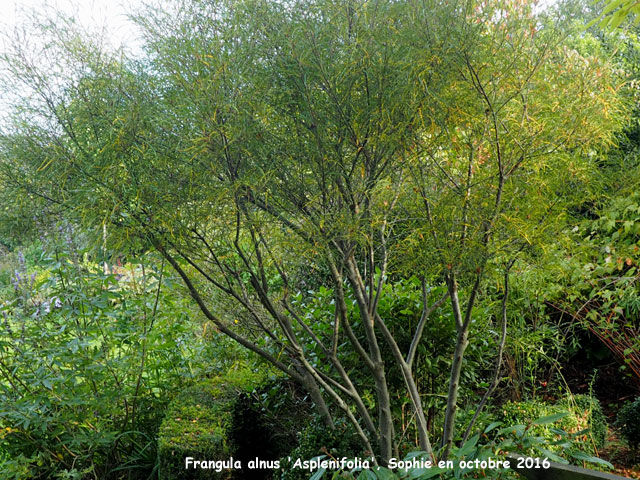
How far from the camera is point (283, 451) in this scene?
138 inches

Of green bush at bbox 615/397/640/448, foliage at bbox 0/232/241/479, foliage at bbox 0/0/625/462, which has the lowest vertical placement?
green bush at bbox 615/397/640/448

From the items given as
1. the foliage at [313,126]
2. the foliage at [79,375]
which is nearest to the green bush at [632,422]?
the foliage at [313,126]

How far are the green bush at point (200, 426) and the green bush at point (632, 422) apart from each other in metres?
2.36

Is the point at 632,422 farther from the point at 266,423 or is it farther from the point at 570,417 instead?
the point at 266,423

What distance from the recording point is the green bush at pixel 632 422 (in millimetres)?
3506

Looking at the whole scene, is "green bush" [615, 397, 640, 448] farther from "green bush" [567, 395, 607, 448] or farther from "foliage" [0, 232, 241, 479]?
"foliage" [0, 232, 241, 479]

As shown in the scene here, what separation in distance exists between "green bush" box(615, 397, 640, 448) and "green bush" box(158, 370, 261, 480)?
2362mm

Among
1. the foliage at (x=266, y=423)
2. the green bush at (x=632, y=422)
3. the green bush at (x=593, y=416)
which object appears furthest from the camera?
the green bush at (x=593, y=416)

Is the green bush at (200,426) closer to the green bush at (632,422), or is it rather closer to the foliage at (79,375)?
the foliage at (79,375)

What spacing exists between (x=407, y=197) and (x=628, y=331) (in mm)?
3224

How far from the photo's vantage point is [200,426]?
117 inches

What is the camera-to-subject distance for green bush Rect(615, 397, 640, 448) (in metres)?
3.51

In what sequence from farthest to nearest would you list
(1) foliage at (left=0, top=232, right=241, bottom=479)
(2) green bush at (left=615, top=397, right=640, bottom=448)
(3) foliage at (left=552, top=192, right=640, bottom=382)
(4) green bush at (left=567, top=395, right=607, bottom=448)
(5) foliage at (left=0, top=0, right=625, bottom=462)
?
(3) foliage at (left=552, top=192, right=640, bottom=382), (4) green bush at (left=567, top=395, right=607, bottom=448), (2) green bush at (left=615, top=397, right=640, bottom=448), (1) foliage at (left=0, top=232, right=241, bottom=479), (5) foliage at (left=0, top=0, right=625, bottom=462)

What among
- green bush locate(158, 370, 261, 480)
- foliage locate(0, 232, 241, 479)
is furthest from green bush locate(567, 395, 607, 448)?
foliage locate(0, 232, 241, 479)
